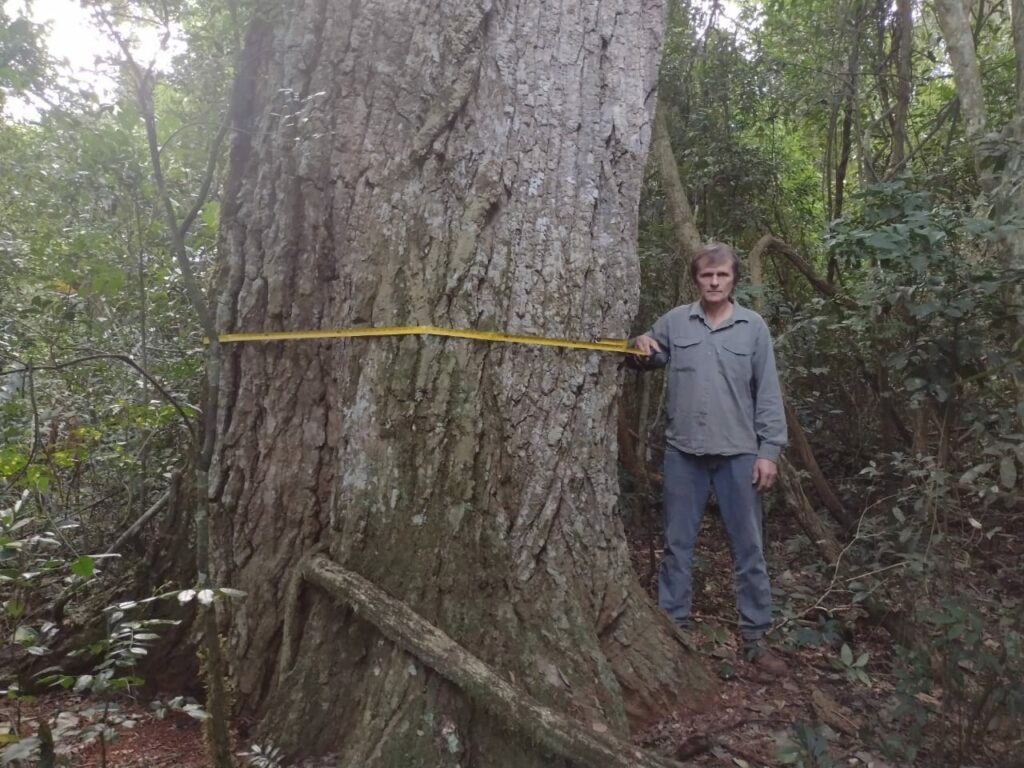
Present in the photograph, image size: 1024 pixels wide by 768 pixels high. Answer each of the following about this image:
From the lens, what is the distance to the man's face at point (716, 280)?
3.32m

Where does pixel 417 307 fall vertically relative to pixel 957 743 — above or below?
above

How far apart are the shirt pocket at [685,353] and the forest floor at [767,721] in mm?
1126

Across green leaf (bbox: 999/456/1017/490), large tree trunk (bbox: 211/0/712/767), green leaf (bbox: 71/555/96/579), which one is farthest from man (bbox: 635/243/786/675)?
green leaf (bbox: 71/555/96/579)

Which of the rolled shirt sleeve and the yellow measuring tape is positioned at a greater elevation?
the yellow measuring tape

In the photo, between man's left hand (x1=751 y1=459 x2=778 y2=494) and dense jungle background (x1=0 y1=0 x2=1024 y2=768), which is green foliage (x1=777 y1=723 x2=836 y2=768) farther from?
man's left hand (x1=751 y1=459 x2=778 y2=494)

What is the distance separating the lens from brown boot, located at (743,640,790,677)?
3066mm

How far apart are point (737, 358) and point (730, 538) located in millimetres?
772

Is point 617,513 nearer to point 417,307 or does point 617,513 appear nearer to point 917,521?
point 417,307

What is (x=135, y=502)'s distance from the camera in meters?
4.17

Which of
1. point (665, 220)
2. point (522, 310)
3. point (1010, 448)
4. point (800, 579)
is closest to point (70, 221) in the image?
point (522, 310)

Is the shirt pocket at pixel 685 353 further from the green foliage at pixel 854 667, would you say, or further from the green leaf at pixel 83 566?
the green leaf at pixel 83 566

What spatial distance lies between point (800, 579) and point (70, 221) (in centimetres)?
443

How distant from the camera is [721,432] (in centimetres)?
325

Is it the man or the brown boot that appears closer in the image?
the brown boot
